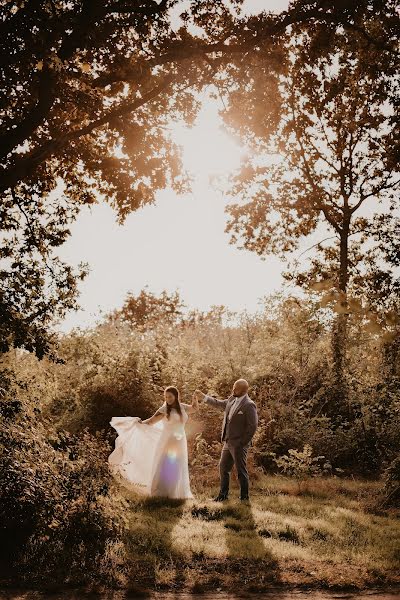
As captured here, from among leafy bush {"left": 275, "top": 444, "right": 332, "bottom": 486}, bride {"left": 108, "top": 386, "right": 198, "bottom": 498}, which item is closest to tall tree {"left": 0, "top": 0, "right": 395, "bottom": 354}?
bride {"left": 108, "top": 386, "right": 198, "bottom": 498}

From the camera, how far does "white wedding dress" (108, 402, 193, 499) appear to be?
9.90 m

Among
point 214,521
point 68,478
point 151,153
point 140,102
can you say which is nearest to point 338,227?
point 151,153

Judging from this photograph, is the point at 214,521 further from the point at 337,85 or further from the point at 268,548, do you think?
the point at 337,85

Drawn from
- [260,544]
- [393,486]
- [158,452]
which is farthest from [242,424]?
[260,544]

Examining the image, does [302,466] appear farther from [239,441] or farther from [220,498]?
[220,498]

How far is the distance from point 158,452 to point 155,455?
10cm

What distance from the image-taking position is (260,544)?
6.98 m

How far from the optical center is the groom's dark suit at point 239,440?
32.4 feet

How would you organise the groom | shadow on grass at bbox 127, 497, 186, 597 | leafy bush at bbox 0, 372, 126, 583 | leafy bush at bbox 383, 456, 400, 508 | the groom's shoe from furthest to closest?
the groom < the groom's shoe < leafy bush at bbox 383, 456, 400, 508 < leafy bush at bbox 0, 372, 126, 583 < shadow on grass at bbox 127, 497, 186, 597

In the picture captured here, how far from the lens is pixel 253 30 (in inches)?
353

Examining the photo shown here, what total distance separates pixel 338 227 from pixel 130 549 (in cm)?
1720

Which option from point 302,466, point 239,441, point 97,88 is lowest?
point 302,466

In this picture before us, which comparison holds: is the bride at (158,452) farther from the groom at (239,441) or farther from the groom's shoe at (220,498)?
the groom at (239,441)

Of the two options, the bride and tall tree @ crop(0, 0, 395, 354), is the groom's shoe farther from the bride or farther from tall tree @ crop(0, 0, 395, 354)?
tall tree @ crop(0, 0, 395, 354)
